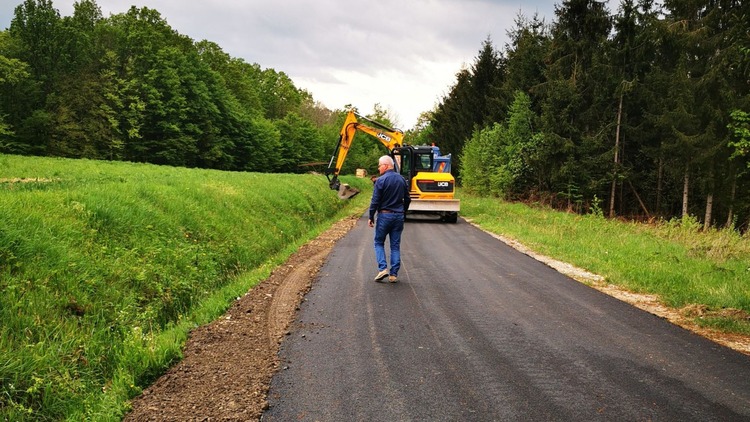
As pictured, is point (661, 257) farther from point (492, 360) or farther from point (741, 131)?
point (741, 131)

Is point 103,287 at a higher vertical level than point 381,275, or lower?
higher

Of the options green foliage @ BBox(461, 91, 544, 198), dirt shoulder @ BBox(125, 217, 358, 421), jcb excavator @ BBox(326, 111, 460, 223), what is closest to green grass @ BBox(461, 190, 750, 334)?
jcb excavator @ BBox(326, 111, 460, 223)

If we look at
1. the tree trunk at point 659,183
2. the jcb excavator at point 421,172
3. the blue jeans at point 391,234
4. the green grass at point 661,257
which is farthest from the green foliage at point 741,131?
the blue jeans at point 391,234

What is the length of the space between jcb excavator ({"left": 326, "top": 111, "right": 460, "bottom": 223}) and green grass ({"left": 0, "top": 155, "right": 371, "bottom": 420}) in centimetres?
927

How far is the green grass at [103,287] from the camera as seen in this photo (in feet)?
13.5

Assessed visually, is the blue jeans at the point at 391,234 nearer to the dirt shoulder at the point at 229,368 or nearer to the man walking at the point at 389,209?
the man walking at the point at 389,209

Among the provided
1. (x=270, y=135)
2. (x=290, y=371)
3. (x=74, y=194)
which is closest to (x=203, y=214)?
(x=74, y=194)

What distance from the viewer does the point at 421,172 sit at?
69.2 feet

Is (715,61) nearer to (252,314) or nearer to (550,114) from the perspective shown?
(550,114)

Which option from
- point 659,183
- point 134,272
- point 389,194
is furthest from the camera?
point 659,183

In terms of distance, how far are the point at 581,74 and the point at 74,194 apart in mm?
25090

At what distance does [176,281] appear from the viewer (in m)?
7.74

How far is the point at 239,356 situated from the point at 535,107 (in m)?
29.2

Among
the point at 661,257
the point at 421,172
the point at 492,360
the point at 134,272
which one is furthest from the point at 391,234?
the point at 421,172
